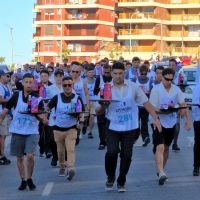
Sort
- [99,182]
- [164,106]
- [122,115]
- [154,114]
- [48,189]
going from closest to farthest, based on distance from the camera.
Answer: [122,115] → [154,114] → [48,189] → [164,106] → [99,182]

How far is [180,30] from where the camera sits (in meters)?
94.9

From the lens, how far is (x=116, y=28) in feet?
323

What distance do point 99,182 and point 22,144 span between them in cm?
154

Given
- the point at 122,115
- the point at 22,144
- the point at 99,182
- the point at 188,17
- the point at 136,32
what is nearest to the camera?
the point at 122,115

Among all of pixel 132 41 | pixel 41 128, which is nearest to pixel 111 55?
pixel 132 41

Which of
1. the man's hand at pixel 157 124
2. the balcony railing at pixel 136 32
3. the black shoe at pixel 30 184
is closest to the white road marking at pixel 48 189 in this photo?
the black shoe at pixel 30 184

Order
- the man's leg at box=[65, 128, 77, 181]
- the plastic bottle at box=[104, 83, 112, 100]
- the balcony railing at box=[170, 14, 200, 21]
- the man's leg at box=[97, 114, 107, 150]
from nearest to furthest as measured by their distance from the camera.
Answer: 1. the plastic bottle at box=[104, 83, 112, 100]
2. the man's leg at box=[65, 128, 77, 181]
3. the man's leg at box=[97, 114, 107, 150]
4. the balcony railing at box=[170, 14, 200, 21]

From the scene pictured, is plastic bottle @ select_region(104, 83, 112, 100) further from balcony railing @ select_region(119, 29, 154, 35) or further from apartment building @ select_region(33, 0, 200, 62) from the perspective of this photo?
balcony railing @ select_region(119, 29, 154, 35)

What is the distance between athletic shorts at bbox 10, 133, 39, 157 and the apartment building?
80754 millimetres

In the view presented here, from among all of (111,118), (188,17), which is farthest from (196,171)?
(188,17)

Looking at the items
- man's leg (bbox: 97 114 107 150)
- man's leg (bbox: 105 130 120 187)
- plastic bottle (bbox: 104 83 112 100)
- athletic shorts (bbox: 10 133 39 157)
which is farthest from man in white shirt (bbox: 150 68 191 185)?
man's leg (bbox: 97 114 107 150)

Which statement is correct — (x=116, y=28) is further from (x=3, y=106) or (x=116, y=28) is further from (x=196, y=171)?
(x=196, y=171)

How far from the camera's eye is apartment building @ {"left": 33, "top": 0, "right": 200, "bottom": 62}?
92.2m

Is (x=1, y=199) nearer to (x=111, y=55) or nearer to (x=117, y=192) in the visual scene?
(x=117, y=192)
